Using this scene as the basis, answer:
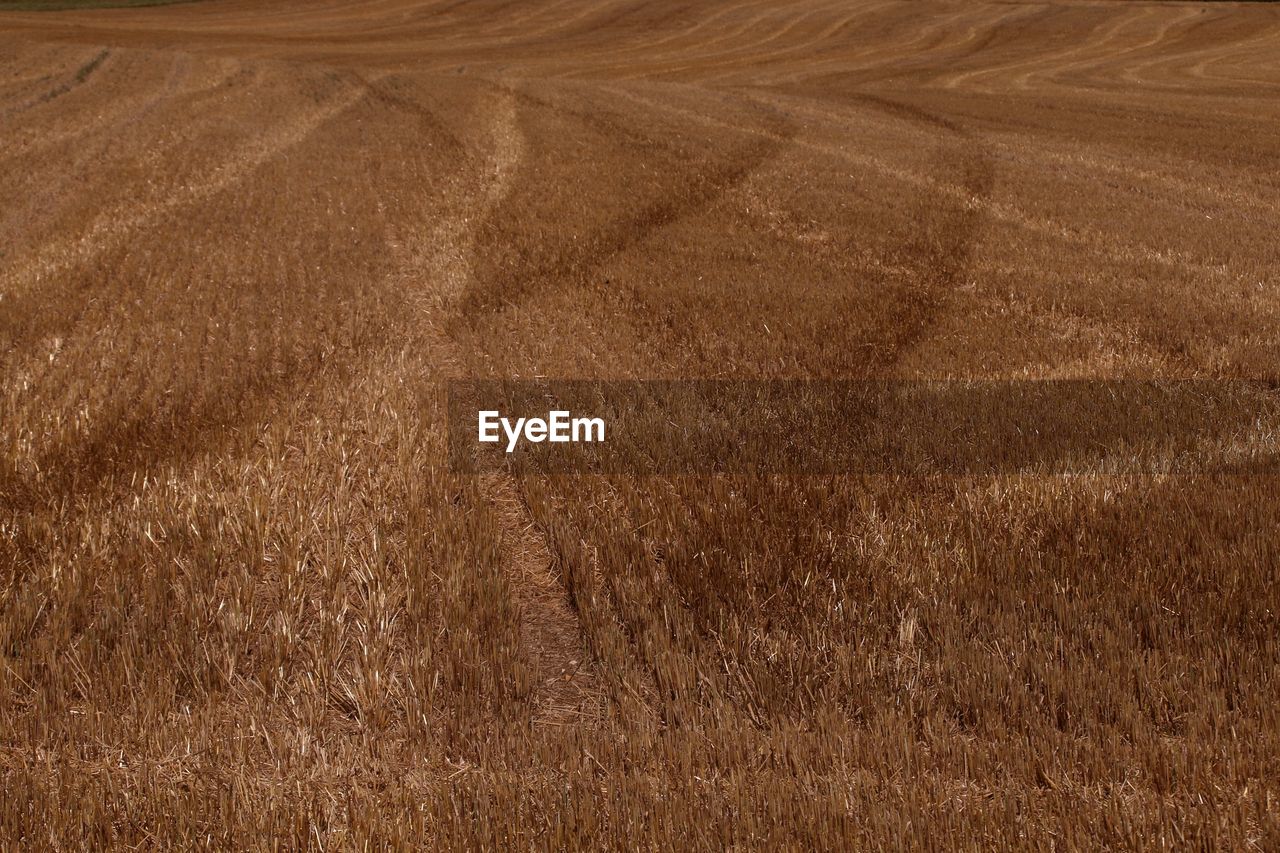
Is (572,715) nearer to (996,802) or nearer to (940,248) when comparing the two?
(996,802)

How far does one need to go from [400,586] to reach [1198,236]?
9.85 metres

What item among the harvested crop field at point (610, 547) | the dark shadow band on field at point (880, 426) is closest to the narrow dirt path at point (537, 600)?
the harvested crop field at point (610, 547)

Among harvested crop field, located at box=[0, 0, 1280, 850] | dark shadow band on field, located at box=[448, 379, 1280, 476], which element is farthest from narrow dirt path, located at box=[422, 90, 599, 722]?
dark shadow band on field, located at box=[448, 379, 1280, 476]

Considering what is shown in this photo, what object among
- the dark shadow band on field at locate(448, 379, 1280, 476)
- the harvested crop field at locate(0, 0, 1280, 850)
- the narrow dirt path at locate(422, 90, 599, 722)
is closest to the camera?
the harvested crop field at locate(0, 0, 1280, 850)

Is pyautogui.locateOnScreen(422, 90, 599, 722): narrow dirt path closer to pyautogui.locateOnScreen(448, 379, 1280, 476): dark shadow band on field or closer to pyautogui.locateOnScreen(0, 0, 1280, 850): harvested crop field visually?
pyautogui.locateOnScreen(0, 0, 1280, 850): harvested crop field

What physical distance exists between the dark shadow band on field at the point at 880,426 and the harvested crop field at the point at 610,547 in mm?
76

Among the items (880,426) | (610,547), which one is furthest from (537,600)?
(880,426)

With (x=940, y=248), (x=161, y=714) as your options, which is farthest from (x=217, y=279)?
(x=940, y=248)

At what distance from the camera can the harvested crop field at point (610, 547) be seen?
8.31ft

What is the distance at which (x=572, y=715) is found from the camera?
9.72ft

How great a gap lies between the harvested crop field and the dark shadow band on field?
8 cm

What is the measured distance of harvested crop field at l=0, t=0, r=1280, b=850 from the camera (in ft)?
8.31

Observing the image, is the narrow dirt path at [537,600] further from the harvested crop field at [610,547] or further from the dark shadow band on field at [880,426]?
the dark shadow band on field at [880,426]

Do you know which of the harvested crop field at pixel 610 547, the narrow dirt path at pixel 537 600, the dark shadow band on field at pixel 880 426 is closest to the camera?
the harvested crop field at pixel 610 547
